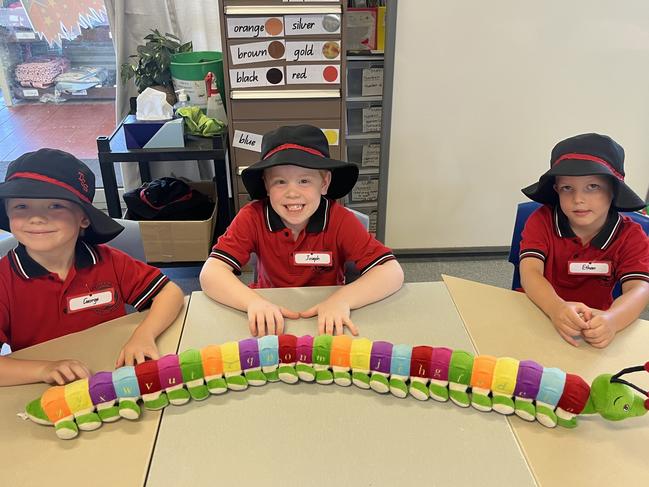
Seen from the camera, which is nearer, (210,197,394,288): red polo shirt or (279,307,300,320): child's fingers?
(279,307,300,320): child's fingers

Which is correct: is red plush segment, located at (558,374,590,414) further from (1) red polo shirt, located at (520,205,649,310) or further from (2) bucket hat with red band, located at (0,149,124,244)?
(2) bucket hat with red band, located at (0,149,124,244)

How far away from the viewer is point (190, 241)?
243 centimetres

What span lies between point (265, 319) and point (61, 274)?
0.49 metres

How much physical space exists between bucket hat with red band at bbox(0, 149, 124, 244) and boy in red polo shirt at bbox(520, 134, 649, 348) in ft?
3.27

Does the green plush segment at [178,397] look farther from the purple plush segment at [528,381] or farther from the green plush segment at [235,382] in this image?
the purple plush segment at [528,381]

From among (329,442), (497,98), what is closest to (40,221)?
(329,442)

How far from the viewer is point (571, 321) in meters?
1.14

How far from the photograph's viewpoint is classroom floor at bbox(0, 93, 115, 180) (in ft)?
10.3

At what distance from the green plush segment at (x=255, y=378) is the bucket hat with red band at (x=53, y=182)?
1.46ft

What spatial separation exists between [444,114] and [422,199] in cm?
43

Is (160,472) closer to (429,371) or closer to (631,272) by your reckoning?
(429,371)

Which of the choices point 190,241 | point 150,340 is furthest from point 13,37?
point 150,340

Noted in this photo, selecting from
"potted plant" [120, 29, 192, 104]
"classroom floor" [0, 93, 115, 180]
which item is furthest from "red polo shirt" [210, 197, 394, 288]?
"classroom floor" [0, 93, 115, 180]

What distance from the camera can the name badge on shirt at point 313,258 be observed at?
4.75 ft
